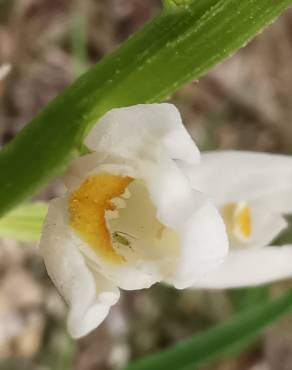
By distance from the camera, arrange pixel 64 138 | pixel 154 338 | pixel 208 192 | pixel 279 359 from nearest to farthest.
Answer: pixel 64 138 < pixel 208 192 < pixel 154 338 < pixel 279 359

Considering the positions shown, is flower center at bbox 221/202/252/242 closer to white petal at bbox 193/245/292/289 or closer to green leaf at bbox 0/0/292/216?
white petal at bbox 193/245/292/289

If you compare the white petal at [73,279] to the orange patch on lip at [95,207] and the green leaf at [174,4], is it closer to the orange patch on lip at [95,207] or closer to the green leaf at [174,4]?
the orange patch on lip at [95,207]

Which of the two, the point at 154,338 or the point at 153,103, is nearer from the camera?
the point at 153,103

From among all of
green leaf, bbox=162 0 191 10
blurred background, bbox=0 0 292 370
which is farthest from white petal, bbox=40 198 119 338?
blurred background, bbox=0 0 292 370

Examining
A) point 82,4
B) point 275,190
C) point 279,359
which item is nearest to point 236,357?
point 279,359

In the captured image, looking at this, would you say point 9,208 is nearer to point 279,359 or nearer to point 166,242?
point 166,242

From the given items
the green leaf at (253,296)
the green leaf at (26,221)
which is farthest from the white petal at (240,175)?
the green leaf at (253,296)

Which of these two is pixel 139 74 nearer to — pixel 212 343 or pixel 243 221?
pixel 243 221
